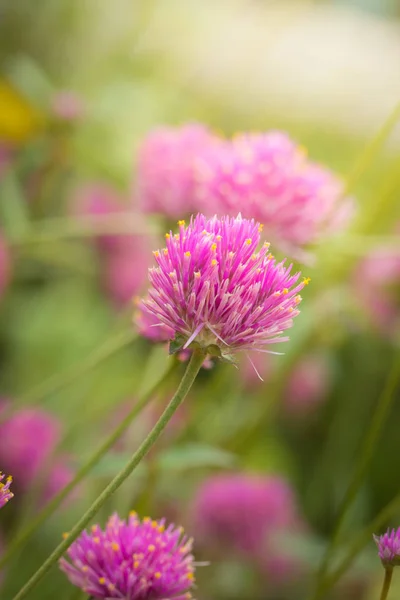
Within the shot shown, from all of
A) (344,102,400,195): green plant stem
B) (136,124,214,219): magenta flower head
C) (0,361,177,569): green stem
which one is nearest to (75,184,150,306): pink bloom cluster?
(136,124,214,219): magenta flower head

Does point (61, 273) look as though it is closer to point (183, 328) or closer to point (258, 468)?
point (258, 468)

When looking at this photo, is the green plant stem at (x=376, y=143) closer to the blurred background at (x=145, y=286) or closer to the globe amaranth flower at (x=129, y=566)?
the blurred background at (x=145, y=286)

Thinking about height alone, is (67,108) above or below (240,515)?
above

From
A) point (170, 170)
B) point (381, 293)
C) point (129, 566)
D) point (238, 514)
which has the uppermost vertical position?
point (381, 293)

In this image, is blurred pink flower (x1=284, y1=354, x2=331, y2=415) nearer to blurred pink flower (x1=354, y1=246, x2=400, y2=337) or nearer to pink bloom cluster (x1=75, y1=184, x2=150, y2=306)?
blurred pink flower (x1=354, y1=246, x2=400, y2=337)

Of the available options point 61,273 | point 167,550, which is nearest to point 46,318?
point 61,273

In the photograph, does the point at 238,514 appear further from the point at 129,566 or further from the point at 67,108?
the point at 67,108

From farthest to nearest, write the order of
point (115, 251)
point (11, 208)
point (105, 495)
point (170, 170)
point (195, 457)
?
point (115, 251), point (11, 208), point (170, 170), point (195, 457), point (105, 495)

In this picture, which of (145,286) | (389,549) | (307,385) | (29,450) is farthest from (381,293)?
(389,549)
